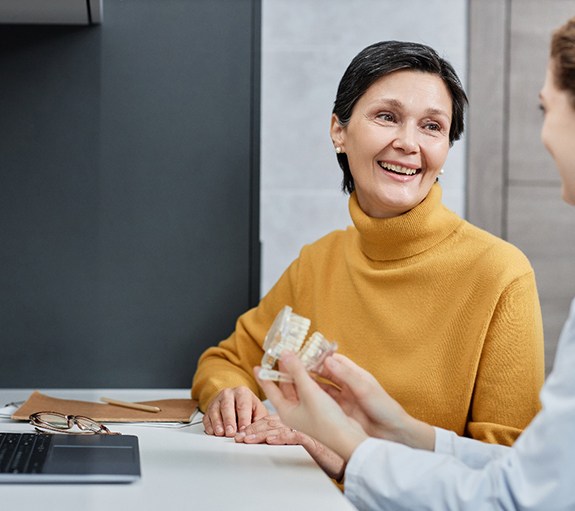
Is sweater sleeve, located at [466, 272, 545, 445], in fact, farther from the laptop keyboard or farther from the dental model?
the laptop keyboard

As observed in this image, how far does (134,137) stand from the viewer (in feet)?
5.79

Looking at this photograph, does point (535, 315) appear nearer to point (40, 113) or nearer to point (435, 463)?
point (435, 463)

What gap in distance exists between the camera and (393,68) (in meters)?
1.49

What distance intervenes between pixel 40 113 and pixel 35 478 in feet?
3.25

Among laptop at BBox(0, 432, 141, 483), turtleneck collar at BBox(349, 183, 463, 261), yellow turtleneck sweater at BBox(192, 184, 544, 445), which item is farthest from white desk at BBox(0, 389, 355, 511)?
turtleneck collar at BBox(349, 183, 463, 261)

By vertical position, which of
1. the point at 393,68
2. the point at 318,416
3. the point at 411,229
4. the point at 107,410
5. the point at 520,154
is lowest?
the point at 107,410

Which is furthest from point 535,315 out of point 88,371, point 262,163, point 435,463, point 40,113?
point 40,113

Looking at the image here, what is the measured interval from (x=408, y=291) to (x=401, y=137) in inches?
9.9

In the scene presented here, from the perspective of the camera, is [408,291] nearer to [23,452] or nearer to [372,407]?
[372,407]

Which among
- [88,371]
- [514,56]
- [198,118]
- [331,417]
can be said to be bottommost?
[88,371]

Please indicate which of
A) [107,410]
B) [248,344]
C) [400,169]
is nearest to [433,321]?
[400,169]

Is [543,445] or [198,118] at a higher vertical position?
[198,118]

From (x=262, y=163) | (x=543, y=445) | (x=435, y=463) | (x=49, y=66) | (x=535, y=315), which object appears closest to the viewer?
(x=543, y=445)

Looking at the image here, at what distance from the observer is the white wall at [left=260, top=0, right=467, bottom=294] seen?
1891 mm
